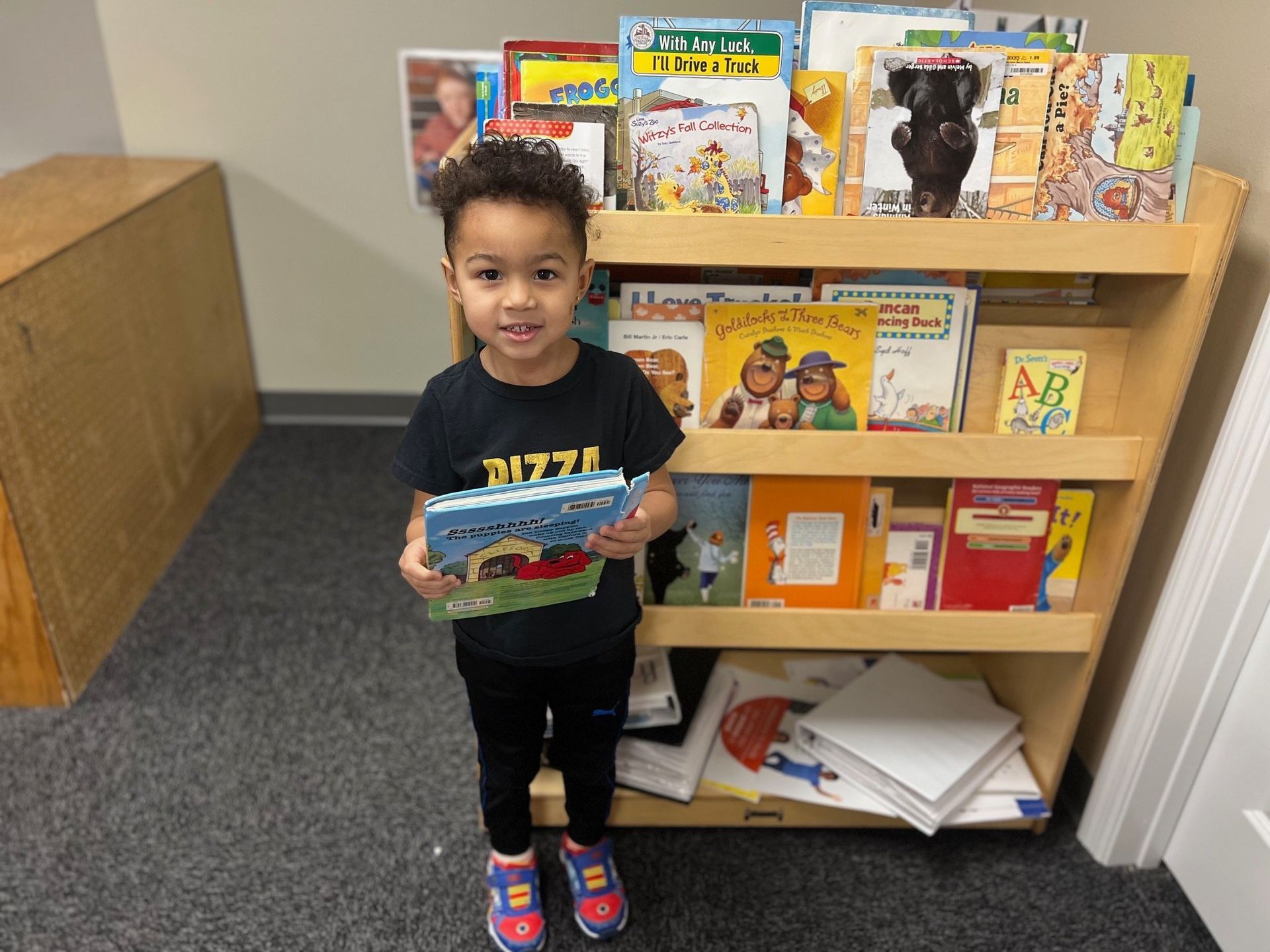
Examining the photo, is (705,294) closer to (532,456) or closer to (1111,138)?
(532,456)

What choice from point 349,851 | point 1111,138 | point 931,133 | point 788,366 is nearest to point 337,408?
point 349,851

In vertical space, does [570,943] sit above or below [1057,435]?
below

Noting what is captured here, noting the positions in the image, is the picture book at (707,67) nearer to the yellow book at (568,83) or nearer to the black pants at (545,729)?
the yellow book at (568,83)

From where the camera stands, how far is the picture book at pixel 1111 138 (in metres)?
1.19

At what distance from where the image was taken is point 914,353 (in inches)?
53.2

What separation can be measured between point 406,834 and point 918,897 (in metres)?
0.90

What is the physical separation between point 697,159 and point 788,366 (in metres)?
0.33

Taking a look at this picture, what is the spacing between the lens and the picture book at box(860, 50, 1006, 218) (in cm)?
118

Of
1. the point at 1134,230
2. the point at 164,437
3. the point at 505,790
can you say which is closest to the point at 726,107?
the point at 1134,230

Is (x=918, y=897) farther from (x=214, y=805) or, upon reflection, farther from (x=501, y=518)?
(x=214, y=805)

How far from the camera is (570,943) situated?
1.46 meters

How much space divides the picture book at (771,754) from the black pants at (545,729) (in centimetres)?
27

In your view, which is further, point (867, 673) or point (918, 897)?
point (867, 673)

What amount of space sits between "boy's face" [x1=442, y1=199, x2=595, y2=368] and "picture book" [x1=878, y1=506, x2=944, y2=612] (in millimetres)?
702
